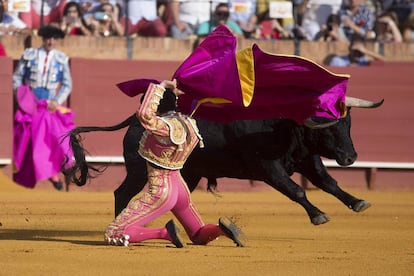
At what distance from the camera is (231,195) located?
41.3 feet

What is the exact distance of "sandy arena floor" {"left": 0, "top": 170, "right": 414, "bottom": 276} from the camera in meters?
5.78

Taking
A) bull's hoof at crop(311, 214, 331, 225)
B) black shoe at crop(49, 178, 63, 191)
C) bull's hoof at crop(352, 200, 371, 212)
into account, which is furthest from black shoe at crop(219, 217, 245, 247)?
black shoe at crop(49, 178, 63, 191)

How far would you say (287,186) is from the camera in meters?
7.50

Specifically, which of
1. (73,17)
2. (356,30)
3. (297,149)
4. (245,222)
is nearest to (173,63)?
(73,17)

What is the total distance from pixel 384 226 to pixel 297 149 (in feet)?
3.86

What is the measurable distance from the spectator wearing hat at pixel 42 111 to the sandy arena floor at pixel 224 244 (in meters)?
1.14

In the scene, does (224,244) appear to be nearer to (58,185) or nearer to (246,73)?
(246,73)

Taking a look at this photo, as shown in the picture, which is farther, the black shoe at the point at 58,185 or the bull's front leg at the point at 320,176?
the black shoe at the point at 58,185

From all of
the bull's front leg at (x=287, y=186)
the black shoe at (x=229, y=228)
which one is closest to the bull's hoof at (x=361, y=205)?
the bull's front leg at (x=287, y=186)

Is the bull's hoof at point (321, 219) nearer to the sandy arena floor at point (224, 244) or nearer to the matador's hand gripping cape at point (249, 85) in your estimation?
the sandy arena floor at point (224, 244)

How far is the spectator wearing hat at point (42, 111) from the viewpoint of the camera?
12.4 meters

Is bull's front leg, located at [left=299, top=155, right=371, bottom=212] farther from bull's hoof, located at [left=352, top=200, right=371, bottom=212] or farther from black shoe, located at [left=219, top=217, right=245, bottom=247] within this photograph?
black shoe, located at [left=219, top=217, right=245, bottom=247]

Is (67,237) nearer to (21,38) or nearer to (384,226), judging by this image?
(384,226)

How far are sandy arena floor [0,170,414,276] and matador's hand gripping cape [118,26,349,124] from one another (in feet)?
2.61
